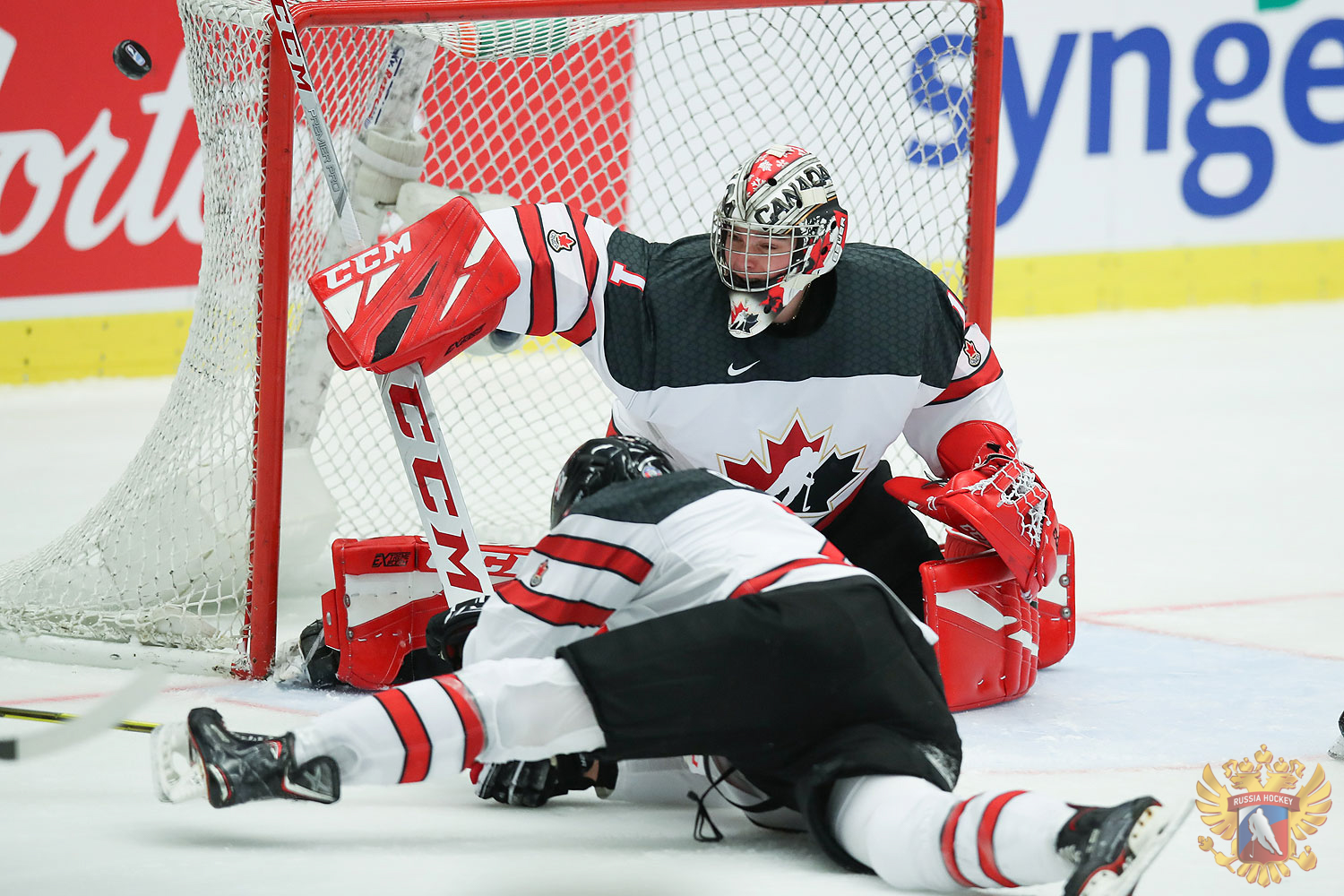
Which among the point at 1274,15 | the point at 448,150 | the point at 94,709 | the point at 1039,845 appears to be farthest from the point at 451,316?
the point at 1274,15

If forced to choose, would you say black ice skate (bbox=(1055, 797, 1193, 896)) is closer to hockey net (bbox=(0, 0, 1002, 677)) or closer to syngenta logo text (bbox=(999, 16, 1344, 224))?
hockey net (bbox=(0, 0, 1002, 677))

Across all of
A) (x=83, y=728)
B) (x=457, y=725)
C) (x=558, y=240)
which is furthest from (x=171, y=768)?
(x=558, y=240)

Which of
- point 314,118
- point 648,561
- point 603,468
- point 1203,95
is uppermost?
point 1203,95

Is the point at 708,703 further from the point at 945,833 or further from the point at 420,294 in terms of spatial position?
the point at 420,294

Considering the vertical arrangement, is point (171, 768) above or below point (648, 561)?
below

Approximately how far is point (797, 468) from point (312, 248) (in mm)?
1360

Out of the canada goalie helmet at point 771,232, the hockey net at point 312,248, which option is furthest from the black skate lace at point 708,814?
the hockey net at point 312,248

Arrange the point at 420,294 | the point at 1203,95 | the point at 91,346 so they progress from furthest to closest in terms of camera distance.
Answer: the point at 1203,95
the point at 91,346
the point at 420,294

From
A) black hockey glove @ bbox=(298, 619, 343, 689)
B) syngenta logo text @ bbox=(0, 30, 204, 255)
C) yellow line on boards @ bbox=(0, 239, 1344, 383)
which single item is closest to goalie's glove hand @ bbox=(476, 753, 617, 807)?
black hockey glove @ bbox=(298, 619, 343, 689)

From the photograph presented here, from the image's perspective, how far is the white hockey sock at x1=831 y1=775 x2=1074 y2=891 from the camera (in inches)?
67.4

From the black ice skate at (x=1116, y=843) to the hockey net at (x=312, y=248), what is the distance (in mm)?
1620

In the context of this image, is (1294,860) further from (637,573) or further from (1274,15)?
(1274,15)

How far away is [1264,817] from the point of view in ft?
6.66

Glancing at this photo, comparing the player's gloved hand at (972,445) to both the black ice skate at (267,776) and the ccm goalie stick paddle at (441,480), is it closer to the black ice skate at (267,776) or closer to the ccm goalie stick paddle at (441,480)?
the ccm goalie stick paddle at (441,480)
